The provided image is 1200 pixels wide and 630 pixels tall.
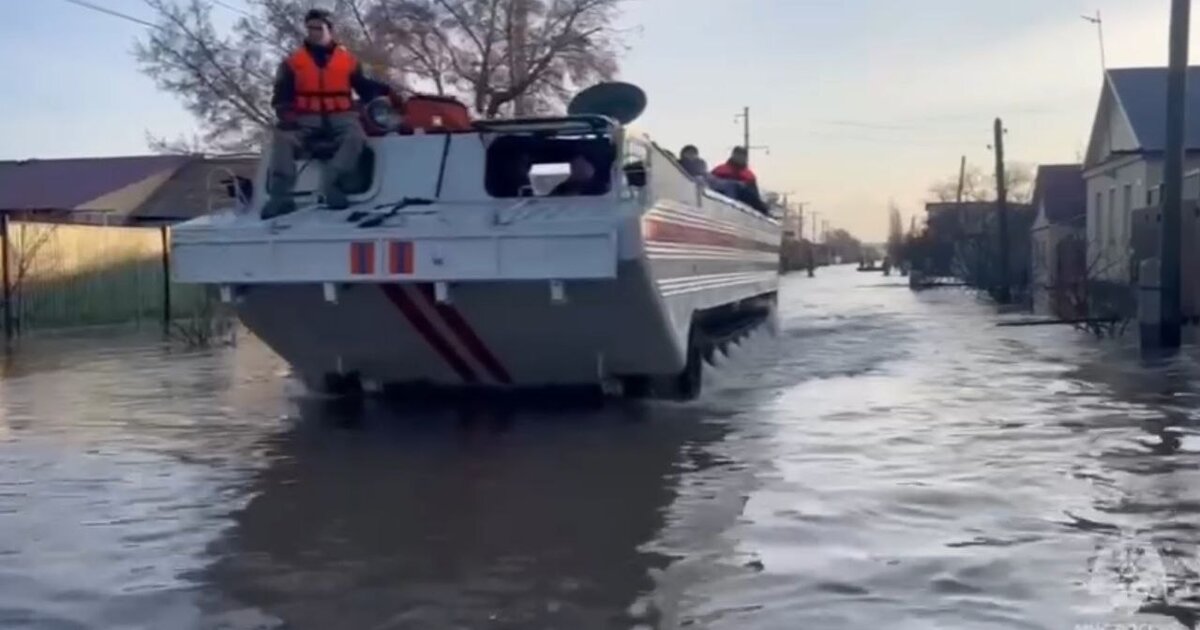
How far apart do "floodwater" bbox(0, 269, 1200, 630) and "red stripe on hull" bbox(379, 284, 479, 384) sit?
37cm

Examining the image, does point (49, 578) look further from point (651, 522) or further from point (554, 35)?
point (554, 35)

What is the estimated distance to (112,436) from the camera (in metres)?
10.2

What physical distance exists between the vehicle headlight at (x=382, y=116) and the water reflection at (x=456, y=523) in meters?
2.14

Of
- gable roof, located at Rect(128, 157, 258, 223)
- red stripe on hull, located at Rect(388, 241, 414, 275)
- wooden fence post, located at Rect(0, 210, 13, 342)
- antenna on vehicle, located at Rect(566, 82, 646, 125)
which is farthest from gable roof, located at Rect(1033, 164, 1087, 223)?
red stripe on hull, located at Rect(388, 241, 414, 275)

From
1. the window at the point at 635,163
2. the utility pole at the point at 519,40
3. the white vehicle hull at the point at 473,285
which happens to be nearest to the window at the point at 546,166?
the window at the point at 635,163

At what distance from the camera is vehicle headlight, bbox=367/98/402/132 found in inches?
436

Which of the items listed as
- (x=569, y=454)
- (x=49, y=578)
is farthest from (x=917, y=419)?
(x=49, y=578)

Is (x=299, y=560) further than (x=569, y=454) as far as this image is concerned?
No

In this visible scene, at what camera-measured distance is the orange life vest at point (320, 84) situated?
1078 cm

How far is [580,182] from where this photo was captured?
10703 mm

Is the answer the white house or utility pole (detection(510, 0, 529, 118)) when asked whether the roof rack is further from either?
utility pole (detection(510, 0, 529, 118))

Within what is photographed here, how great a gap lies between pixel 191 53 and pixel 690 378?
30.4 meters

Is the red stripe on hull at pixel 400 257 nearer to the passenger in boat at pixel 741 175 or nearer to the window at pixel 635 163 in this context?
the window at pixel 635 163

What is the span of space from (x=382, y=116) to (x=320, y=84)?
53 centimetres
